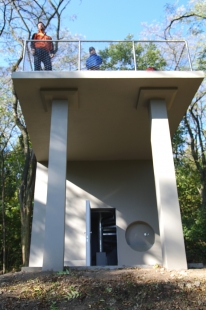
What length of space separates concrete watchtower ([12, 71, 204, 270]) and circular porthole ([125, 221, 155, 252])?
3 cm

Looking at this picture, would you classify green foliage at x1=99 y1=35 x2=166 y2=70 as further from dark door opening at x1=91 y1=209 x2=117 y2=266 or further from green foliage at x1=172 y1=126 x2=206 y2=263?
green foliage at x1=172 y1=126 x2=206 y2=263

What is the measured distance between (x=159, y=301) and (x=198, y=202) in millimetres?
15640

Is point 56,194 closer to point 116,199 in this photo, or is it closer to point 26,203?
point 116,199

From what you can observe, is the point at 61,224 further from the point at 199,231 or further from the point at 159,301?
the point at 199,231

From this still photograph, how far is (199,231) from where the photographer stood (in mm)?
12688

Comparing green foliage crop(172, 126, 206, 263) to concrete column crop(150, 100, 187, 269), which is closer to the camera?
concrete column crop(150, 100, 187, 269)

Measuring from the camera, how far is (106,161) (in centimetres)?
920

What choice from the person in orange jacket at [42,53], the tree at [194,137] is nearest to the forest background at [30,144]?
the tree at [194,137]

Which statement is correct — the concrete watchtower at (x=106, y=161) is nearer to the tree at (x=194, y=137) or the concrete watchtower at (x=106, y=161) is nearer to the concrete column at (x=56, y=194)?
the concrete column at (x=56, y=194)

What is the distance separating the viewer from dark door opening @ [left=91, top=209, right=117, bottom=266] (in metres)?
9.05

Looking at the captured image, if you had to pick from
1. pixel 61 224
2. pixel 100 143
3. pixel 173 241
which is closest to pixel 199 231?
pixel 100 143

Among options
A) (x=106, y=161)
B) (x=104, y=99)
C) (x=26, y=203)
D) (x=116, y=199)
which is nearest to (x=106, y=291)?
(x=104, y=99)

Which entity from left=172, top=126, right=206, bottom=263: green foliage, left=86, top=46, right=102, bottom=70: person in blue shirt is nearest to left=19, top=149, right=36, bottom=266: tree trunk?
left=86, top=46, right=102, bottom=70: person in blue shirt

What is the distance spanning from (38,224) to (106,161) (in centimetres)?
283
